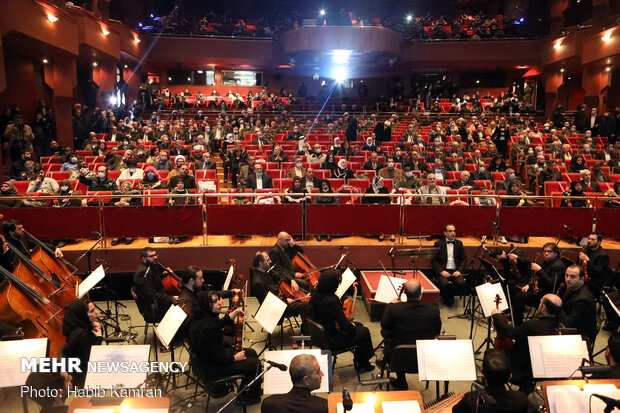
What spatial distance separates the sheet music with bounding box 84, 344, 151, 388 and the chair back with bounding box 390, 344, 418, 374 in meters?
2.22

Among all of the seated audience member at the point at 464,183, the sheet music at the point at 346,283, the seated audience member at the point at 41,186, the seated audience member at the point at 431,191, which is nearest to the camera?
the sheet music at the point at 346,283

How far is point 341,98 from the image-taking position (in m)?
23.6

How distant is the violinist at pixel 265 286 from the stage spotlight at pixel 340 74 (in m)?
23.5

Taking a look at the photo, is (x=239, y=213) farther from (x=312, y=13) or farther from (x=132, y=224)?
(x=312, y=13)

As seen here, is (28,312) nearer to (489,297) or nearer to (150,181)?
(150,181)

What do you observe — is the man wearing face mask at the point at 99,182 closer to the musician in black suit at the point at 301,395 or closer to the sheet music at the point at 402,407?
the musician in black suit at the point at 301,395

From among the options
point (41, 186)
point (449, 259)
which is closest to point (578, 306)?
point (449, 259)

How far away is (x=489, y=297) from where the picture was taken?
5.03 meters

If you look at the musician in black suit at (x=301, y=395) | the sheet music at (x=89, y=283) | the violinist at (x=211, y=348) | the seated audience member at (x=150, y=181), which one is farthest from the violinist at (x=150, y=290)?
the seated audience member at (x=150, y=181)

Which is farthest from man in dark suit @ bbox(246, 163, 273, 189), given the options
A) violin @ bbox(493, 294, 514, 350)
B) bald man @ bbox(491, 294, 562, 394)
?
bald man @ bbox(491, 294, 562, 394)

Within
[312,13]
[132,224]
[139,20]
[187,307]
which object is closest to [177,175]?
[132,224]

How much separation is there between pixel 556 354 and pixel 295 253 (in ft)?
12.4

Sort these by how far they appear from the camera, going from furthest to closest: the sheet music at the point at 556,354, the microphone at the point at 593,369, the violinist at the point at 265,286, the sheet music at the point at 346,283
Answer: the violinist at the point at 265,286
the sheet music at the point at 346,283
the sheet music at the point at 556,354
the microphone at the point at 593,369

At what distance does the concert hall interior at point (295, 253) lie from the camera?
376 cm
